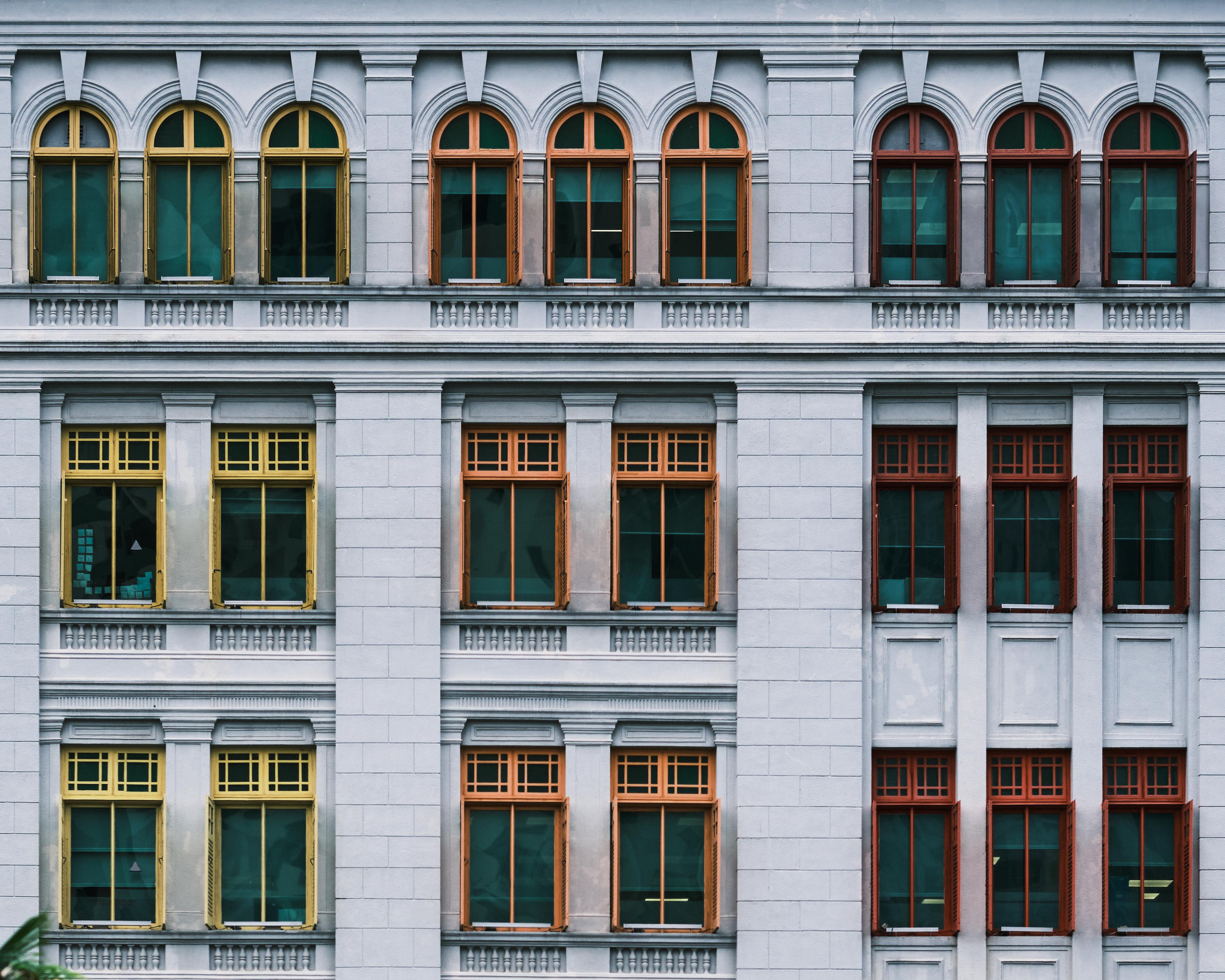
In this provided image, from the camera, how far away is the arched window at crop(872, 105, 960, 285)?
17.4 meters

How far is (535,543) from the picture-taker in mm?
17391

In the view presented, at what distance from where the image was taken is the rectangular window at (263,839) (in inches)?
672

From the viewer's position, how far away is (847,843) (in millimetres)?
16766

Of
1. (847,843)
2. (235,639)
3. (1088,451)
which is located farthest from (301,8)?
(847,843)

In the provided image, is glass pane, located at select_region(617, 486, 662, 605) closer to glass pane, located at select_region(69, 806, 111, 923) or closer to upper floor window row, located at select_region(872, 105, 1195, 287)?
upper floor window row, located at select_region(872, 105, 1195, 287)

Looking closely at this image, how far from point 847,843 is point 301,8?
12937 millimetres

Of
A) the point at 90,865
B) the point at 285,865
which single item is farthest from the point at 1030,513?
the point at 90,865

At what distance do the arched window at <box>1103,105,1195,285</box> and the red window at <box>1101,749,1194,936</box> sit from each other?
6350mm

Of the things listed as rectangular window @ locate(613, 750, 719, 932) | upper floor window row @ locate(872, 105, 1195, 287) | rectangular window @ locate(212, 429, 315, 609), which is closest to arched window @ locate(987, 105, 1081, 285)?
upper floor window row @ locate(872, 105, 1195, 287)

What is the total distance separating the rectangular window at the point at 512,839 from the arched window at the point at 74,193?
8.29m

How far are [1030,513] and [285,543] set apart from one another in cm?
987

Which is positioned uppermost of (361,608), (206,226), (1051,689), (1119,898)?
(206,226)

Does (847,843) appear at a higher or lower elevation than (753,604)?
lower

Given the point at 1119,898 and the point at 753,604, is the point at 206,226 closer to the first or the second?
the point at 753,604
